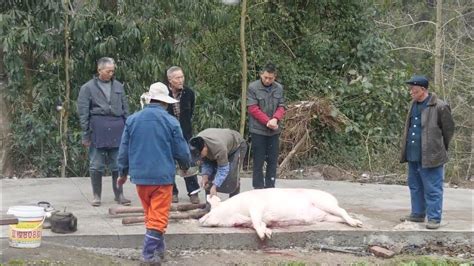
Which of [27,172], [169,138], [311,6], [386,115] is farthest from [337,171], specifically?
[169,138]

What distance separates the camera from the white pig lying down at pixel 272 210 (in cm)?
741

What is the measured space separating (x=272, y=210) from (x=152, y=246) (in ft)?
5.71

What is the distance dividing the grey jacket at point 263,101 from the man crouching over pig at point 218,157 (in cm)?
65

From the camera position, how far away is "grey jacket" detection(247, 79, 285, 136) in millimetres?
8633

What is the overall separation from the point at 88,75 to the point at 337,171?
4.86 m

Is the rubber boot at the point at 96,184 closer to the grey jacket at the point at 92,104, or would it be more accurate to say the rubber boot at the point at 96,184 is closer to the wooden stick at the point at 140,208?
the grey jacket at the point at 92,104

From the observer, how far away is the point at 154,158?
6.16m

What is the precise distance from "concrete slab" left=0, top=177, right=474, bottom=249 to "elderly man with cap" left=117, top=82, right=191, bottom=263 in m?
0.73

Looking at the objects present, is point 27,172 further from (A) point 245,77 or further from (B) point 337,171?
(B) point 337,171

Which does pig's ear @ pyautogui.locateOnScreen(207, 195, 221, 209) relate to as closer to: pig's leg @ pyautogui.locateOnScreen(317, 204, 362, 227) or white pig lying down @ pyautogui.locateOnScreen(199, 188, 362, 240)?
white pig lying down @ pyautogui.locateOnScreen(199, 188, 362, 240)

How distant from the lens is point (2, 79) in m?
11.8

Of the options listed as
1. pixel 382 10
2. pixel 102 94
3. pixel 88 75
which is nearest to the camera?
pixel 102 94

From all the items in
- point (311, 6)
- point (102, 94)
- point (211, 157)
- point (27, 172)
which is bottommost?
point (27, 172)

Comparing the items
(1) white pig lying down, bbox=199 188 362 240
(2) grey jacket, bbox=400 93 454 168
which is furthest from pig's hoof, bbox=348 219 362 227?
(2) grey jacket, bbox=400 93 454 168
